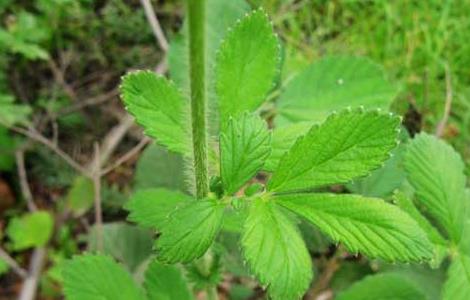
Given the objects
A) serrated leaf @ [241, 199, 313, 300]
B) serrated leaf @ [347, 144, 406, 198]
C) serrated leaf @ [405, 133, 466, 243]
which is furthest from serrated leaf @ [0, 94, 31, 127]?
serrated leaf @ [241, 199, 313, 300]

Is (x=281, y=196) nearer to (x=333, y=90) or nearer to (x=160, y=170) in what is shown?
(x=333, y=90)

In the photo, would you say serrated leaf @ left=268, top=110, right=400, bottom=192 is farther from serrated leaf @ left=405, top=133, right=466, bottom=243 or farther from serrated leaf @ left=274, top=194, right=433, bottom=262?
serrated leaf @ left=405, top=133, right=466, bottom=243

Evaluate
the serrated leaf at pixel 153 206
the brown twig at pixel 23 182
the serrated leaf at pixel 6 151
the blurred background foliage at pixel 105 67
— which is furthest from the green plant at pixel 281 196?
the serrated leaf at pixel 6 151

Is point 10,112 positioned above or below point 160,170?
above

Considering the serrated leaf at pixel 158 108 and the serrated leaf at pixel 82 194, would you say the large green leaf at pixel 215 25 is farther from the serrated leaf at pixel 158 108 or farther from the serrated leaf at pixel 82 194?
the serrated leaf at pixel 82 194

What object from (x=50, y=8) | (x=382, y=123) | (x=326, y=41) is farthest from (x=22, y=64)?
(x=382, y=123)

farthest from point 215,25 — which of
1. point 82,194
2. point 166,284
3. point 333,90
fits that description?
point 82,194
